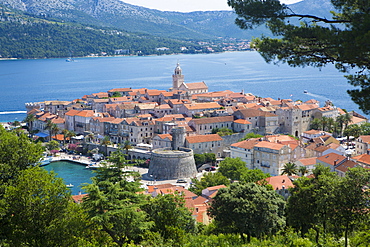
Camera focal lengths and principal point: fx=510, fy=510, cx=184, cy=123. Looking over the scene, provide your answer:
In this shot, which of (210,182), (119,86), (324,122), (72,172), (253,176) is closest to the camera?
(253,176)

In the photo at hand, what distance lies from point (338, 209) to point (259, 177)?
75.0ft

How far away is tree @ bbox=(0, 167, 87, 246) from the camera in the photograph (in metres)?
18.7

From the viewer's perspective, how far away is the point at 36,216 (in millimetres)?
19094

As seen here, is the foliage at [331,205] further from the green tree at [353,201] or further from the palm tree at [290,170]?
the palm tree at [290,170]

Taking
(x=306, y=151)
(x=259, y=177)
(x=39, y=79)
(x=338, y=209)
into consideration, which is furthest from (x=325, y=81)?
(x=338, y=209)

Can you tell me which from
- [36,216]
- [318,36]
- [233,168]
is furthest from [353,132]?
[36,216]

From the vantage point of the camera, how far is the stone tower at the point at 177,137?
57344mm

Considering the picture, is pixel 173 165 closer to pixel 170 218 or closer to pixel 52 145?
pixel 52 145

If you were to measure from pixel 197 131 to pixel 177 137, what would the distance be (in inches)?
316

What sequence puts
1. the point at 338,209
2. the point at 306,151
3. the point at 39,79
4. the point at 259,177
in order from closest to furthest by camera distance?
the point at 338,209 → the point at 259,177 → the point at 306,151 → the point at 39,79

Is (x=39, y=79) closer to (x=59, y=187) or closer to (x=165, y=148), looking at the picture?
(x=165, y=148)

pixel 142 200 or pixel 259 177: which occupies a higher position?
pixel 142 200

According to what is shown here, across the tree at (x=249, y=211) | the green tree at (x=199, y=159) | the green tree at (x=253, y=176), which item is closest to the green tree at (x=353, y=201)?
the tree at (x=249, y=211)

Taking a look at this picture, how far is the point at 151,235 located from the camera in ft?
70.1
